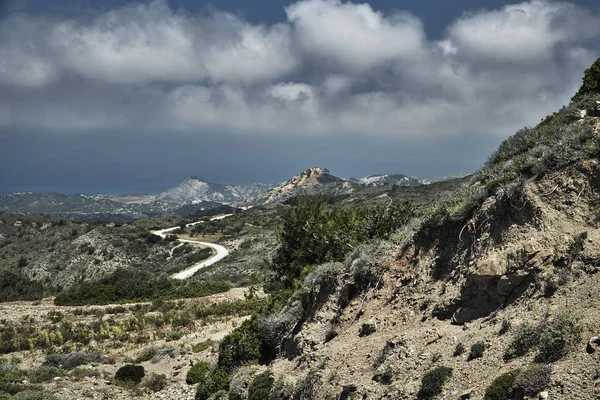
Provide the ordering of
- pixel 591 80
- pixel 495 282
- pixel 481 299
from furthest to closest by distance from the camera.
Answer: pixel 591 80
pixel 481 299
pixel 495 282

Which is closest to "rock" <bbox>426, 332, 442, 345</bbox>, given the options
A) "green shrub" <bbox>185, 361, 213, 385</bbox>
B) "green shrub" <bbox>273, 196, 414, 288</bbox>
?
"green shrub" <bbox>273, 196, 414, 288</bbox>

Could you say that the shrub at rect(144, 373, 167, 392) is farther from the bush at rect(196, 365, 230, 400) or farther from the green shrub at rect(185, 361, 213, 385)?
the bush at rect(196, 365, 230, 400)

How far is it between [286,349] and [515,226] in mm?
9041

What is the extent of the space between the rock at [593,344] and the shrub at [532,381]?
0.77 metres

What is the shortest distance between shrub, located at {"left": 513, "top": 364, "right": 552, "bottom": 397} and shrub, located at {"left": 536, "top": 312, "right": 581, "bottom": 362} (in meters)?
0.39

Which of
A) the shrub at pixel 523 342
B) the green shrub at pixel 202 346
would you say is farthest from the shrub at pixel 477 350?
the green shrub at pixel 202 346

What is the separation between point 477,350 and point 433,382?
4.04ft

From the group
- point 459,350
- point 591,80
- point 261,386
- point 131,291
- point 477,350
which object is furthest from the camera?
point 131,291

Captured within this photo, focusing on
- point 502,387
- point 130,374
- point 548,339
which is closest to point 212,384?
point 130,374

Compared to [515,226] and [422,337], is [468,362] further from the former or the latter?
[515,226]

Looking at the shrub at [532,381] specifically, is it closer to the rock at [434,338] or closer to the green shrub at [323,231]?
the rock at [434,338]

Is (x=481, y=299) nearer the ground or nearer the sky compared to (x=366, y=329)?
nearer the sky

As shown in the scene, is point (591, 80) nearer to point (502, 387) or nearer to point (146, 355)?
point (502, 387)

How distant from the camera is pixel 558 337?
780 cm
